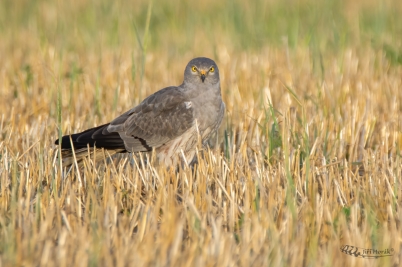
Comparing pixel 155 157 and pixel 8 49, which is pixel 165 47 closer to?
pixel 8 49

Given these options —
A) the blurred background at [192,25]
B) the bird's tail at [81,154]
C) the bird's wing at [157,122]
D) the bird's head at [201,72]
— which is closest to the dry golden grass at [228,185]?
the bird's tail at [81,154]

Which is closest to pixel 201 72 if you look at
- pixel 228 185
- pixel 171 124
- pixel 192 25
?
pixel 171 124

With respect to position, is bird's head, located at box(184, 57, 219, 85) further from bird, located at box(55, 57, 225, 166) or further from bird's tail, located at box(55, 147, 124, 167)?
bird's tail, located at box(55, 147, 124, 167)

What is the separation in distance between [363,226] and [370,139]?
2.57 meters

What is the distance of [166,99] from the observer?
5.72 m

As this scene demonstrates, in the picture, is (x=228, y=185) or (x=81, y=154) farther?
(x=81, y=154)

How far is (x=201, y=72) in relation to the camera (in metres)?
5.69

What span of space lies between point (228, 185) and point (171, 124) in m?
1.24

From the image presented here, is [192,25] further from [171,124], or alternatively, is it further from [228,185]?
[228,185]

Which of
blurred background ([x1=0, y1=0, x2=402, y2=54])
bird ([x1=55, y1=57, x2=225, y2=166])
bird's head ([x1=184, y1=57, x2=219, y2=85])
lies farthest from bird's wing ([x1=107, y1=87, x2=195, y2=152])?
blurred background ([x1=0, y1=0, x2=402, y2=54])

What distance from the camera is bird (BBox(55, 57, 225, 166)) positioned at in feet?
18.2

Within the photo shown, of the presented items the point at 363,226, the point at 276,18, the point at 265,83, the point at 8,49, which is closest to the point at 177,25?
the point at 276,18

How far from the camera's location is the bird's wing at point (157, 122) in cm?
560

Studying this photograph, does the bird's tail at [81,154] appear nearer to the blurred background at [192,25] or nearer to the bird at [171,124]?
the bird at [171,124]
